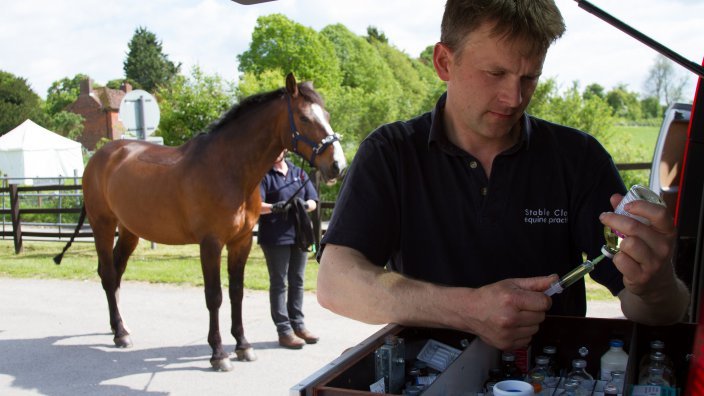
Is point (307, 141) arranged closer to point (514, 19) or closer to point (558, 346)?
point (514, 19)

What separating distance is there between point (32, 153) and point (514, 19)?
3301 centimetres

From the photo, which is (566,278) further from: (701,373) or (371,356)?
(371,356)

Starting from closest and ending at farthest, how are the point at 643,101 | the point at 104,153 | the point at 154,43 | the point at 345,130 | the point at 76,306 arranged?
the point at 104,153 < the point at 76,306 < the point at 345,130 < the point at 643,101 < the point at 154,43

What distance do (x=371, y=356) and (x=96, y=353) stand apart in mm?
5421

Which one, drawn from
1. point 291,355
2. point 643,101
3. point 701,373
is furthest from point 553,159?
point 643,101

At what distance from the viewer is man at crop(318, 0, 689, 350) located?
1833mm

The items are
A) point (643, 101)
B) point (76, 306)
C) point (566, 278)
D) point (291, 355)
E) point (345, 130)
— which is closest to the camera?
point (566, 278)

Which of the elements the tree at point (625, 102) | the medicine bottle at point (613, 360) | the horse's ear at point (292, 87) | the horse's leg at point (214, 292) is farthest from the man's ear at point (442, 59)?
the tree at point (625, 102)

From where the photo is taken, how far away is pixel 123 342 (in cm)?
627

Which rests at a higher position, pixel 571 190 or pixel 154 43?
pixel 154 43

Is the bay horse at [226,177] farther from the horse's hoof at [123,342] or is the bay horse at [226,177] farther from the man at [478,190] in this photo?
the man at [478,190]

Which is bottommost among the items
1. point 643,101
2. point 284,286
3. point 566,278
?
point 284,286

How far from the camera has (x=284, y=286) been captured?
6.17 metres

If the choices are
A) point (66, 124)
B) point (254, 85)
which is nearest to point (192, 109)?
point (254, 85)
